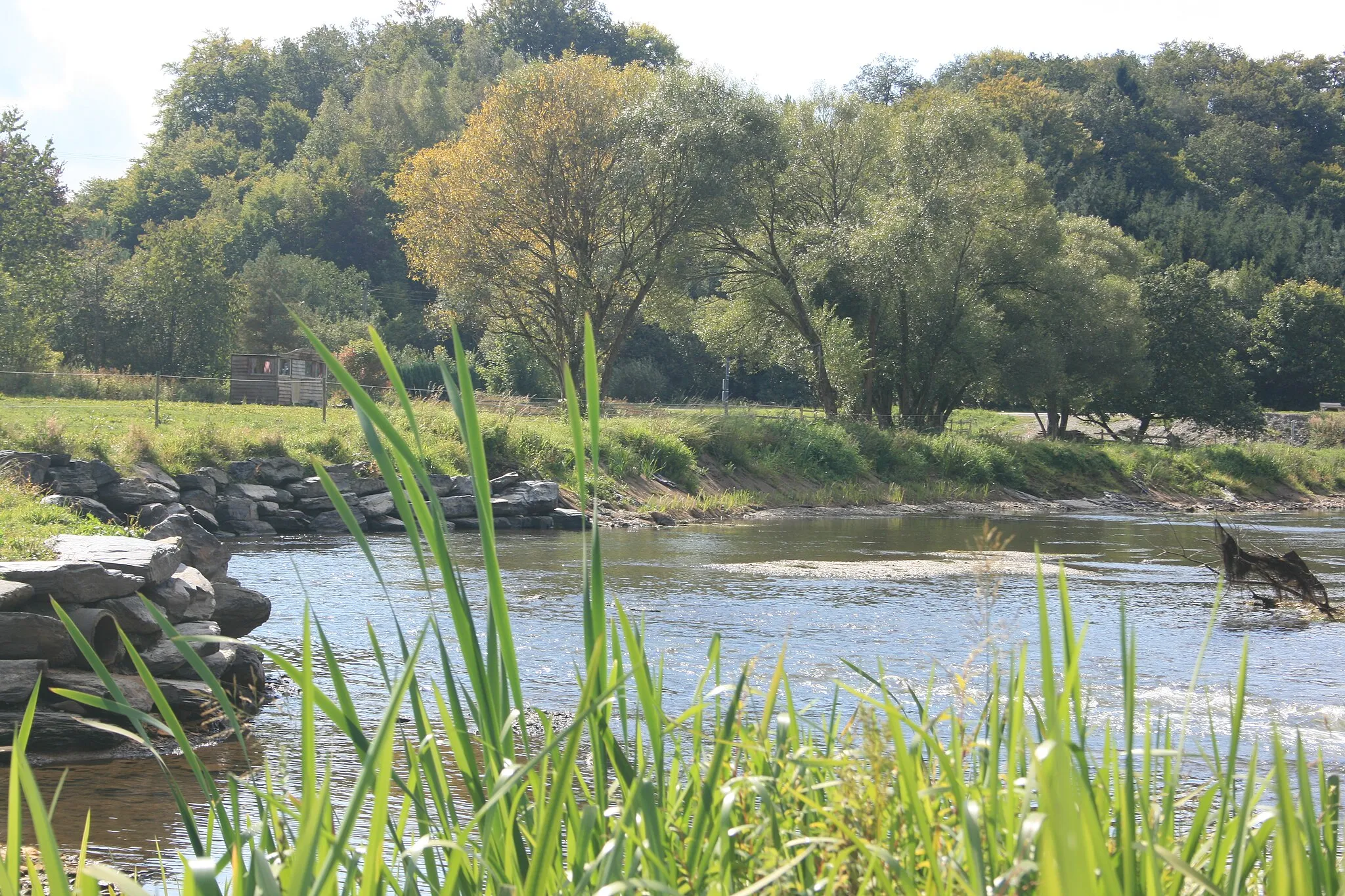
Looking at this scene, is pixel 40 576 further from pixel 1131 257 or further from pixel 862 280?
pixel 1131 257

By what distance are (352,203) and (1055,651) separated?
6782 centimetres

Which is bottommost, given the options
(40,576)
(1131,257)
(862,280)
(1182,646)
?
(1182,646)

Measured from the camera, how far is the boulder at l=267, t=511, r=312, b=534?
1805 centimetres

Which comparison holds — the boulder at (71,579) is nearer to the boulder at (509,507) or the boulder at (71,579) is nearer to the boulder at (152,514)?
the boulder at (152,514)

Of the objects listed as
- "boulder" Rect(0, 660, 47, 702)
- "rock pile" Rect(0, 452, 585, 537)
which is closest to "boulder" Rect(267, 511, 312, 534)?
"rock pile" Rect(0, 452, 585, 537)

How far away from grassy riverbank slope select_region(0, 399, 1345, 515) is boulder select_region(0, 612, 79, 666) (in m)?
9.54

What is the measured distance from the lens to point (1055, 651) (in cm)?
862

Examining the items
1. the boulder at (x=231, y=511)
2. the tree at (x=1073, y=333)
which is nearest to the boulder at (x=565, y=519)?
the boulder at (x=231, y=511)

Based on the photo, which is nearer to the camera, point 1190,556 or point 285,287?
point 1190,556

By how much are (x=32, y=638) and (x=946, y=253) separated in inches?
1109

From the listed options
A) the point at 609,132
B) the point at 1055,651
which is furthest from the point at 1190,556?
the point at 609,132

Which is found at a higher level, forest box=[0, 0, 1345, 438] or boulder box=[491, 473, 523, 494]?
forest box=[0, 0, 1345, 438]

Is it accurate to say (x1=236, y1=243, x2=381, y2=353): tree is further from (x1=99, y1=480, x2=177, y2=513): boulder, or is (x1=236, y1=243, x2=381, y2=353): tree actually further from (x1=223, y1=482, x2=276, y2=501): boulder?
(x1=99, y1=480, x2=177, y2=513): boulder

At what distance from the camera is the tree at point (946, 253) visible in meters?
30.9
